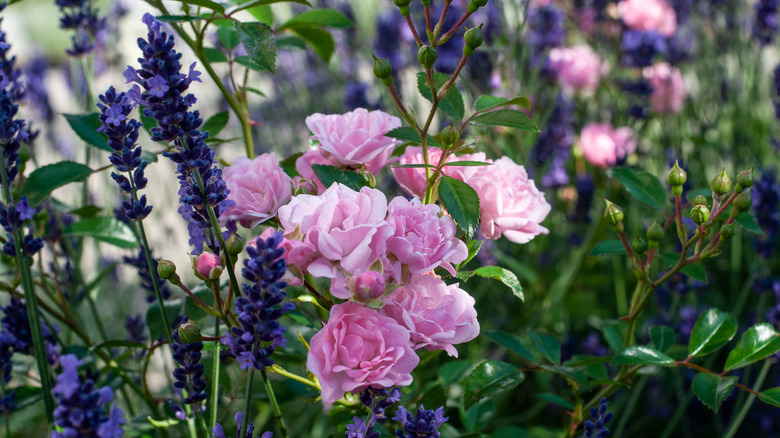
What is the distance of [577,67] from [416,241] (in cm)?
169

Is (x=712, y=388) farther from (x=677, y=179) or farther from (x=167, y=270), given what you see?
(x=167, y=270)

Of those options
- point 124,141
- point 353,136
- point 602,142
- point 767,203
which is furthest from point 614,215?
point 602,142

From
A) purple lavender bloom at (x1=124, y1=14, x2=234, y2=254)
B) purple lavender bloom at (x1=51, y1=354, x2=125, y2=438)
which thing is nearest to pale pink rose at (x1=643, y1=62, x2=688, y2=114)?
purple lavender bloom at (x1=124, y1=14, x2=234, y2=254)

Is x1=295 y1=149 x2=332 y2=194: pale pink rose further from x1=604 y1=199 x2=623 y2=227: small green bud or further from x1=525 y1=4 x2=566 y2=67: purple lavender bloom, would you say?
x1=525 y1=4 x2=566 y2=67: purple lavender bloom

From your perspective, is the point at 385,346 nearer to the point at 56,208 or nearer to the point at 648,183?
the point at 648,183

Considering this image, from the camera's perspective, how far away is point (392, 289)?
59 centimetres

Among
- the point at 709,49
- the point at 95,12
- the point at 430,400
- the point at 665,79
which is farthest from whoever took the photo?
the point at 709,49

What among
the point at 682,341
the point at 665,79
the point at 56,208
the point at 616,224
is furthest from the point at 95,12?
the point at 665,79

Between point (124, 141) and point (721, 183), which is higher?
point (124, 141)

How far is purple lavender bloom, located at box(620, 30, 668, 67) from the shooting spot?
181 centimetres

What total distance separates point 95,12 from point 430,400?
41.0 inches

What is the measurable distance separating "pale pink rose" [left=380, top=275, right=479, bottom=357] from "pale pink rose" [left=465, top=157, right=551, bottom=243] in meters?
0.14

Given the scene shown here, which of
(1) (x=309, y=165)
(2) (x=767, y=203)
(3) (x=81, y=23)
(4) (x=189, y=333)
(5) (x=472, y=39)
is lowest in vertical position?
(2) (x=767, y=203)

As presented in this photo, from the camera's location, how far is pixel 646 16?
2.00 m
